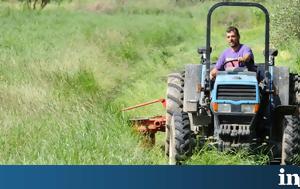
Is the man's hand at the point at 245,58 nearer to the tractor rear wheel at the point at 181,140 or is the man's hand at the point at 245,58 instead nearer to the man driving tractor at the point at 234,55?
the man driving tractor at the point at 234,55

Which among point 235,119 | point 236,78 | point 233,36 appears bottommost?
point 235,119

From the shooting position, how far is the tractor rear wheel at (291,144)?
6.97m

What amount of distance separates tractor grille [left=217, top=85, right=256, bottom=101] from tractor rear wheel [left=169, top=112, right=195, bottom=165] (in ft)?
1.55

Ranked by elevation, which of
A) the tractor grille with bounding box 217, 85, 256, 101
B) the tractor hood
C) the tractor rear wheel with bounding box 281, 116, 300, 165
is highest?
the tractor hood

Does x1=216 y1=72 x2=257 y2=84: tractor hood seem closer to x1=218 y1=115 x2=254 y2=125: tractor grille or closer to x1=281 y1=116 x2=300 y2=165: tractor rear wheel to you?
x1=218 y1=115 x2=254 y2=125: tractor grille

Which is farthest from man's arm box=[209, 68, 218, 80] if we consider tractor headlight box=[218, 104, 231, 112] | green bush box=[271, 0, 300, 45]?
green bush box=[271, 0, 300, 45]

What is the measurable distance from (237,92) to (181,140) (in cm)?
80

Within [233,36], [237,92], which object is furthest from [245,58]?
[237,92]

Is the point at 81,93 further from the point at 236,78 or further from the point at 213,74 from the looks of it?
the point at 236,78

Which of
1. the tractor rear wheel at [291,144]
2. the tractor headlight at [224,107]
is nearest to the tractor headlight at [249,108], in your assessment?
the tractor headlight at [224,107]

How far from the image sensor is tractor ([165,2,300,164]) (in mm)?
7031

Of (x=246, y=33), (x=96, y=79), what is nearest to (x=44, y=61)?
(x=96, y=79)

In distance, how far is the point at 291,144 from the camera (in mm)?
6988

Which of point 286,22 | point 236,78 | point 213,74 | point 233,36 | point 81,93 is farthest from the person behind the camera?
point 286,22
